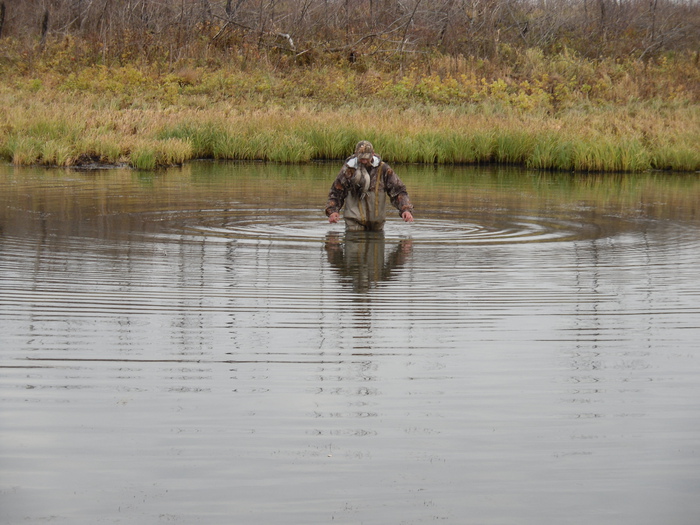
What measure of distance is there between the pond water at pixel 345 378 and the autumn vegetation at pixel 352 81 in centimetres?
1330

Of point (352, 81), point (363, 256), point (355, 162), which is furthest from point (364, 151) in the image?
point (352, 81)

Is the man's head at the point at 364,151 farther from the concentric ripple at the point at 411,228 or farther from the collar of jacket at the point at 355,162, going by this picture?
the concentric ripple at the point at 411,228

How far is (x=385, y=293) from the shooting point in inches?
345

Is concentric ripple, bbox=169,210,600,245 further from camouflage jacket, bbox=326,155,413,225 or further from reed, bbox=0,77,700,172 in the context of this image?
reed, bbox=0,77,700,172

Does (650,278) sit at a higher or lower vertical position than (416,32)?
lower

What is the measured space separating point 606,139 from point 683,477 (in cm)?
2193

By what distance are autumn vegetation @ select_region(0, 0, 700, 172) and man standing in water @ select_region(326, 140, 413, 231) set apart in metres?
11.2

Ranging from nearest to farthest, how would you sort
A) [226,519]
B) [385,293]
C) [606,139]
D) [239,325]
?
[226,519] < [239,325] < [385,293] < [606,139]

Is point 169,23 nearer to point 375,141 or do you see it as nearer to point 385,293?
point 375,141

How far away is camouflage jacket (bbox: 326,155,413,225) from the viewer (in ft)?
40.2

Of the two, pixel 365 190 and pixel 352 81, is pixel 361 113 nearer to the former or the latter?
pixel 352 81

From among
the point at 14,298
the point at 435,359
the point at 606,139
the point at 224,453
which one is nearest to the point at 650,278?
the point at 435,359

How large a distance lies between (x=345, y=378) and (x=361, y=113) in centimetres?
2426

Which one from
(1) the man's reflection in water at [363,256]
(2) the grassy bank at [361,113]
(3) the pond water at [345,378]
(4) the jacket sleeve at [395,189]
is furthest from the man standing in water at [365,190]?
(2) the grassy bank at [361,113]
